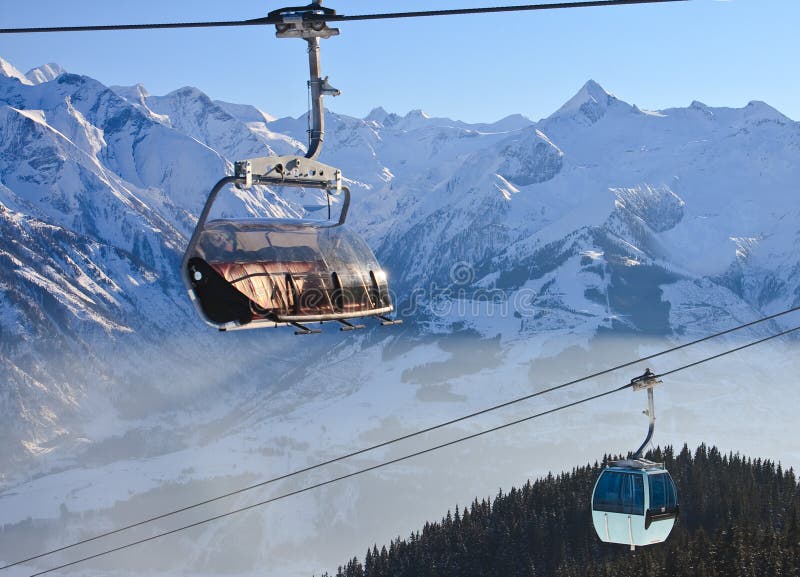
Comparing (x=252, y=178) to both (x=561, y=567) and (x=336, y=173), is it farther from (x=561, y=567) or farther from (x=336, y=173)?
(x=561, y=567)

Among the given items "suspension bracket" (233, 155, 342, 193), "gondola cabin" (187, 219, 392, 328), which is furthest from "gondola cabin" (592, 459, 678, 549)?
"suspension bracket" (233, 155, 342, 193)

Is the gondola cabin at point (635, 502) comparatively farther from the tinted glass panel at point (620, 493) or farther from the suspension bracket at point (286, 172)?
the suspension bracket at point (286, 172)

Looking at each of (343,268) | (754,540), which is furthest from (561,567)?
(343,268)

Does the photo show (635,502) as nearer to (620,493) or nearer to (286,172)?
(620,493)

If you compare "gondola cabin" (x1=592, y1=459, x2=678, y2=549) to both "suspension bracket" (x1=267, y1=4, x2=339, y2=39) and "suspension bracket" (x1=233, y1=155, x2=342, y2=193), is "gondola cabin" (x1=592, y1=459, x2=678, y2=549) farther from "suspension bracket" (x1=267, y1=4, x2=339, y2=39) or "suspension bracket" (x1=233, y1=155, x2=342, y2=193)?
"suspension bracket" (x1=267, y1=4, x2=339, y2=39)

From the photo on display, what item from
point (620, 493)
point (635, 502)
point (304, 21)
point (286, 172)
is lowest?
point (635, 502)

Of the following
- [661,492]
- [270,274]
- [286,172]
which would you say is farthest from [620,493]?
[286,172]

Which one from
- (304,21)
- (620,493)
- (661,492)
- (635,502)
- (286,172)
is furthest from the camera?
(620,493)
